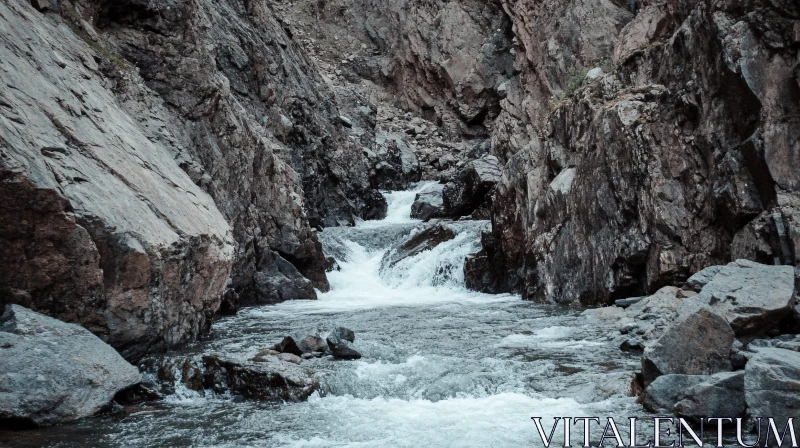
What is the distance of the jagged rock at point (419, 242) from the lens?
26.0 m

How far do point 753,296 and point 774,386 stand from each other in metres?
3.86

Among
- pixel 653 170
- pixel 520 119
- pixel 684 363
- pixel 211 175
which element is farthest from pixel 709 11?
pixel 520 119

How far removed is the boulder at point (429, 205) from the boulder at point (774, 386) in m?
28.1

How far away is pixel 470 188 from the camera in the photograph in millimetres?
33969

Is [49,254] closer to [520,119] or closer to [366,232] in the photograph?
[366,232]

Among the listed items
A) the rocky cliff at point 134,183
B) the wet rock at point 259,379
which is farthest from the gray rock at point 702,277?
the rocky cliff at point 134,183

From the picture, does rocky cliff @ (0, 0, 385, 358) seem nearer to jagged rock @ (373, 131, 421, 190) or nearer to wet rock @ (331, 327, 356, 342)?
wet rock @ (331, 327, 356, 342)

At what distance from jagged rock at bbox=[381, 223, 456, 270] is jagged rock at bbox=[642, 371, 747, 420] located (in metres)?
18.2

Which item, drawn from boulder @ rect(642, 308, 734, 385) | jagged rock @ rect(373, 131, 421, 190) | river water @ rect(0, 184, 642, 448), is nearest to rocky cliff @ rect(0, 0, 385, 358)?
river water @ rect(0, 184, 642, 448)

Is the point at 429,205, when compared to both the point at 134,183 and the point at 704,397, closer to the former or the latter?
the point at 134,183

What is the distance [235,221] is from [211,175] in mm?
1687

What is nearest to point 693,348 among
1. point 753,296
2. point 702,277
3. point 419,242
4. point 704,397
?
point 704,397

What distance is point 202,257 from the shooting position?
12688 millimetres

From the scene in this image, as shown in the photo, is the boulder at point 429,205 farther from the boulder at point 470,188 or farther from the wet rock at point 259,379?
the wet rock at point 259,379
